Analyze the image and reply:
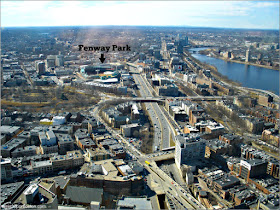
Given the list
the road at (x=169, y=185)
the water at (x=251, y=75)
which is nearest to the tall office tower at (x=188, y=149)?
the road at (x=169, y=185)

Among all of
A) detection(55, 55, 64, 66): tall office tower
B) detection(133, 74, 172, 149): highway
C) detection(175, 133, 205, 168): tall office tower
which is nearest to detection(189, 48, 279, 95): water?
detection(133, 74, 172, 149): highway

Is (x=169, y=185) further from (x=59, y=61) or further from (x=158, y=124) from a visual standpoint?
(x=59, y=61)

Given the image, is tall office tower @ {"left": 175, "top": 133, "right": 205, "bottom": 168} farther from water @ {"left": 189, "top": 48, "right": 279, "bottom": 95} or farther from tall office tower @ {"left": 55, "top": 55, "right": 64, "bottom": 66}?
tall office tower @ {"left": 55, "top": 55, "right": 64, "bottom": 66}

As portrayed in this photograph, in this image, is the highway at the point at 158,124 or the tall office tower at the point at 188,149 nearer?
the tall office tower at the point at 188,149

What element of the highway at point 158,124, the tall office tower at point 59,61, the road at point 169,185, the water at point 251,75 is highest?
the tall office tower at point 59,61

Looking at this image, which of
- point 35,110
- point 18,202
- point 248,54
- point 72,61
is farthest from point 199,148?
point 248,54

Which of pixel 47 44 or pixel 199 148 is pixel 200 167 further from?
pixel 47 44

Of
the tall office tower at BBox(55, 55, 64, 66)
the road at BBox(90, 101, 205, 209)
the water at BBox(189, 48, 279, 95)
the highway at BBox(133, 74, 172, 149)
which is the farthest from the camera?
the tall office tower at BBox(55, 55, 64, 66)

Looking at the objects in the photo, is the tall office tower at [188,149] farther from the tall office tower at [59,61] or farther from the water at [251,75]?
the tall office tower at [59,61]

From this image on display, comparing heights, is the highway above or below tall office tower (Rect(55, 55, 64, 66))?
below
